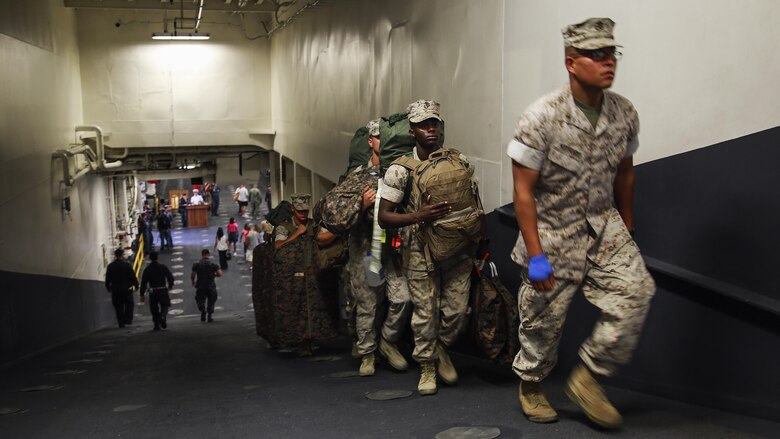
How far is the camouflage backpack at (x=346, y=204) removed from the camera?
5.46 m

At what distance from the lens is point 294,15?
15.2 meters

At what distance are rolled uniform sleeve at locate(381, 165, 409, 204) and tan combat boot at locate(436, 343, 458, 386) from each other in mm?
973

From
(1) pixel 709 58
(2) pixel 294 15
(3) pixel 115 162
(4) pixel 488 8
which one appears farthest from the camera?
(3) pixel 115 162

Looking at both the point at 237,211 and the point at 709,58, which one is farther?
the point at 237,211

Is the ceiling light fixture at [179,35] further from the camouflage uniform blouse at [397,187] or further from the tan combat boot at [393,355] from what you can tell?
the camouflage uniform blouse at [397,187]

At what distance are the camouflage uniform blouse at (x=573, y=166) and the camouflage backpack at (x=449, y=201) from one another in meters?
0.91

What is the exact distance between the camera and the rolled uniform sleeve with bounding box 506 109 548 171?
3.58m

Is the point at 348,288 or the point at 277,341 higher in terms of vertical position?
the point at 348,288

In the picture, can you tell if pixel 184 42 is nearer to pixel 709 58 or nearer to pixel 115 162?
pixel 115 162

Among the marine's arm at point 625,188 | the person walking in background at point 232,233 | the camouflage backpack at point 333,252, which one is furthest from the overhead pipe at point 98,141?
the marine's arm at point 625,188

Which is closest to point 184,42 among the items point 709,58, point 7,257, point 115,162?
point 115,162

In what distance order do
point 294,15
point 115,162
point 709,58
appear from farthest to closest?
point 115,162, point 294,15, point 709,58

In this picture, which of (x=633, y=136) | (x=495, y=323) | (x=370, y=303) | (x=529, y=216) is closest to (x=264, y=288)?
(x=370, y=303)

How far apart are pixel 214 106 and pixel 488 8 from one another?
46.6 feet
